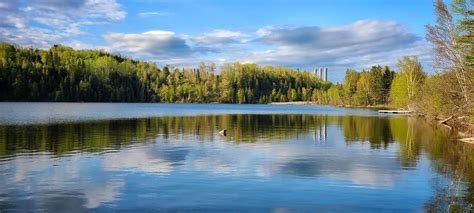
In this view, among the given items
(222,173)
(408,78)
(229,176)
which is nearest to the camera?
(229,176)

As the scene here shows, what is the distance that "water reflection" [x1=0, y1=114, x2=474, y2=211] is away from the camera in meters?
16.9

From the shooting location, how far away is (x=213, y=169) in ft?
77.9

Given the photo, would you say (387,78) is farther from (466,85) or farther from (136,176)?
(136,176)

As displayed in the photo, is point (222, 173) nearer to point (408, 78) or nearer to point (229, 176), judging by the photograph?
point (229, 176)

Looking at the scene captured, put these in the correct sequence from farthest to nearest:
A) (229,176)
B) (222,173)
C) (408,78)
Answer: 1. (408,78)
2. (222,173)
3. (229,176)

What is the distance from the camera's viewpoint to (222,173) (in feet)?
73.9

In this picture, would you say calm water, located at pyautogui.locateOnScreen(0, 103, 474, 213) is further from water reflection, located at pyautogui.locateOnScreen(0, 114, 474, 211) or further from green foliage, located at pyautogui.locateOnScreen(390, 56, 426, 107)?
green foliage, located at pyautogui.locateOnScreen(390, 56, 426, 107)

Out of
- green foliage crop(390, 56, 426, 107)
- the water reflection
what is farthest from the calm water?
green foliage crop(390, 56, 426, 107)

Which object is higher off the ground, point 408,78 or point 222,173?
point 408,78

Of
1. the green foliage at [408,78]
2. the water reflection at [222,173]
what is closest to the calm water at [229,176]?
the water reflection at [222,173]

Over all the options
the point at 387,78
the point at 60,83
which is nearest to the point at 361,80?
the point at 387,78

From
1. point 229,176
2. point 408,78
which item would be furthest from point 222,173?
point 408,78

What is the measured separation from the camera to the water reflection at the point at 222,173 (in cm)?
1686

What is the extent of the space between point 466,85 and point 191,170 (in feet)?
94.4
